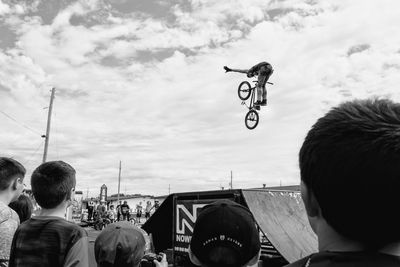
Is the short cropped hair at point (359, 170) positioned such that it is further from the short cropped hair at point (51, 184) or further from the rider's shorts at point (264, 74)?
the rider's shorts at point (264, 74)

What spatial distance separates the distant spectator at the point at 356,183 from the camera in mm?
958

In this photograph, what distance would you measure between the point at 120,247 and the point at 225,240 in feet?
2.82

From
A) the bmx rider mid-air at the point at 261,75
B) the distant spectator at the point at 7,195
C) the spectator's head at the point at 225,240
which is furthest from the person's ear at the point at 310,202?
the bmx rider mid-air at the point at 261,75

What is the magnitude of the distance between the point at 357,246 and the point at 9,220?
328cm

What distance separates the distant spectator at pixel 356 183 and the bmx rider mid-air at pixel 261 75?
11.8 m

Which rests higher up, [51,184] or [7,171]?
[7,171]

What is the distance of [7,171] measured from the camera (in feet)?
11.5

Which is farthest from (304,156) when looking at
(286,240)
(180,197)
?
(180,197)

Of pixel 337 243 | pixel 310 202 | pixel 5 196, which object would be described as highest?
pixel 5 196

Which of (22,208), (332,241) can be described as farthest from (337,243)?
(22,208)

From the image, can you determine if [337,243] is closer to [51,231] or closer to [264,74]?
[51,231]

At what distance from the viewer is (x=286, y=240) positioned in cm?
516

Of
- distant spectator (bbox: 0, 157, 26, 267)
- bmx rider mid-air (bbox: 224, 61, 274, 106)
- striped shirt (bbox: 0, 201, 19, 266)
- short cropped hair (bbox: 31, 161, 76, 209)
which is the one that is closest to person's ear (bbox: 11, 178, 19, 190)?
distant spectator (bbox: 0, 157, 26, 267)

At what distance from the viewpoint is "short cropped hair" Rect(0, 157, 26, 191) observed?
3506 mm
